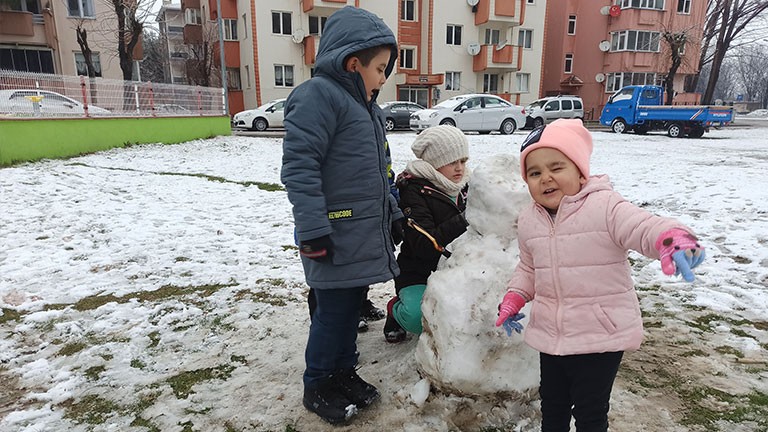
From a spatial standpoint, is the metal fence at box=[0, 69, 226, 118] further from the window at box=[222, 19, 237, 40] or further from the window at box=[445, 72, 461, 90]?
the window at box=[445, 72, 461, 90]

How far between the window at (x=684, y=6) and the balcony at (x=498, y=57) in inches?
528

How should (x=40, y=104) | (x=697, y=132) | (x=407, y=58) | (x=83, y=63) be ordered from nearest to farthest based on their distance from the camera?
(x=40, y=104) < (x=697, y=132) < (x=83, y=63) < (x=407, y=58)

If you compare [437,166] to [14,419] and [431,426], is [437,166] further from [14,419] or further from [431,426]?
[14,419]

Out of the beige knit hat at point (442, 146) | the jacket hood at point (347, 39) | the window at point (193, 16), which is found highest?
the window at point (193, 16)

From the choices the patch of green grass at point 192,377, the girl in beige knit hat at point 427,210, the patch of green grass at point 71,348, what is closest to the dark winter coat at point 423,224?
the girl in beige knit hat at point 427,210

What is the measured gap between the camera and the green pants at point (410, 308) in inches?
101

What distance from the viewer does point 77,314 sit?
134 inches

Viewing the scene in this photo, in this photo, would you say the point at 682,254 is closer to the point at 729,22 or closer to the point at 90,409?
the point at 90,409

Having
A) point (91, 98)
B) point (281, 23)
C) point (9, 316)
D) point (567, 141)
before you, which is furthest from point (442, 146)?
point (281, 23)

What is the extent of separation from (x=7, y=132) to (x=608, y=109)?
68.1 ft

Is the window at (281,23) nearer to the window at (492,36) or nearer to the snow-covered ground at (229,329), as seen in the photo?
the window at (492,36)

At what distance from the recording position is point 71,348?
2.96 m

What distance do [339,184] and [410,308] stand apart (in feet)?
2.75

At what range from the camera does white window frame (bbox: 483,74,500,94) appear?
104 feet
